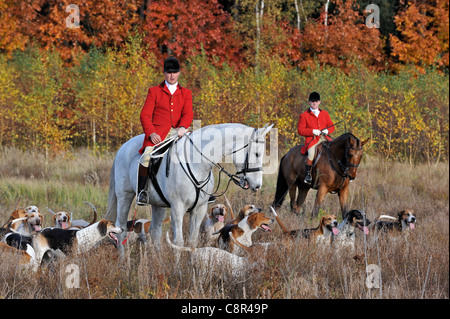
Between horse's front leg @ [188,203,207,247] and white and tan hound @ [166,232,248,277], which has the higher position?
horse's front leg @ [188,203,207,247]

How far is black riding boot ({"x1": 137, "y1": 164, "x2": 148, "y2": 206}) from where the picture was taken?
704 centimetres

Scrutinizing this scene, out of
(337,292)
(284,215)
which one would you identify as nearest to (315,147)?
(284,215)

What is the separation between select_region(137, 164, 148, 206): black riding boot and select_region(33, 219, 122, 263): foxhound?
0.46 metres

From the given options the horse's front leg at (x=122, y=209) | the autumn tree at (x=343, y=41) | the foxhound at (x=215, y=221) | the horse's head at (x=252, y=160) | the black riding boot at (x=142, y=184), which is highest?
the autumn tree at (x=343, y=41)

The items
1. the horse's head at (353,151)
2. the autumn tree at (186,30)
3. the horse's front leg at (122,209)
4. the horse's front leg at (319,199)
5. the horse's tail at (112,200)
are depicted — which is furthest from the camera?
the autumn tree at (186,30)

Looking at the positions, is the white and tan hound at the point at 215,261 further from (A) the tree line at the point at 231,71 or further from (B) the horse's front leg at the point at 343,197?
(A) the tree line at the point at 231,71

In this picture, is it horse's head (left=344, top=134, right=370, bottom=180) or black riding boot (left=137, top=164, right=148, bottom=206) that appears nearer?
black riding boot (left=137, top=164, right=148, bottom=206)

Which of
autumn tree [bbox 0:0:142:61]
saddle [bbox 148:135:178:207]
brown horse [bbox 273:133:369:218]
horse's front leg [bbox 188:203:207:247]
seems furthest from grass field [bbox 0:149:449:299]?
autumn tree [bbox 0:0:142:61]

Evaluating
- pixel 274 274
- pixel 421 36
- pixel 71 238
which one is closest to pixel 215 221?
pixel 71 238

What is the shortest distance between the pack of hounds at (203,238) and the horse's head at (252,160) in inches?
23.4

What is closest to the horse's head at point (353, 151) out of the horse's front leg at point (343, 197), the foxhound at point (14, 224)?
the horse's front leg at point (343, 197)

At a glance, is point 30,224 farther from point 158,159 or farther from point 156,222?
point 158,159

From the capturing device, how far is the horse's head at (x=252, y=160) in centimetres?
629

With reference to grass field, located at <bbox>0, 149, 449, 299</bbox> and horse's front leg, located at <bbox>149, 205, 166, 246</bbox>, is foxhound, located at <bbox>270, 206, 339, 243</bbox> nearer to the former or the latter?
grass field, located at <bbox>0, 149, 449, 299</bbox>
